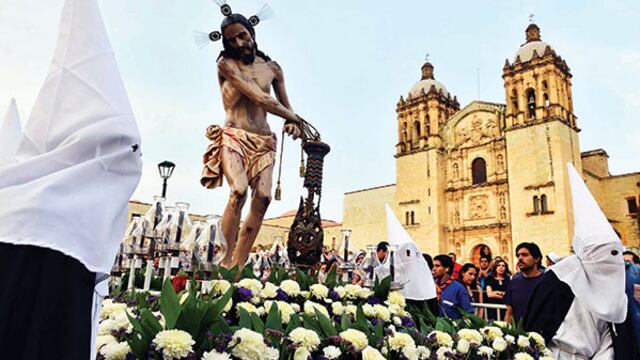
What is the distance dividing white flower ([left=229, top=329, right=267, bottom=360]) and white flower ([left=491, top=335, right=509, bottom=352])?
187 centimetres

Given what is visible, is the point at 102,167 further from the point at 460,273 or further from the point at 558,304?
the point at 460,273

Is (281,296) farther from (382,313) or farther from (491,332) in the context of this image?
(491,332)

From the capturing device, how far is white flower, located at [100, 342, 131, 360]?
1621 mm

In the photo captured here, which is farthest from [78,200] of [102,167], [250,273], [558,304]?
[558,304]

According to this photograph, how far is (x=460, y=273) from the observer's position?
8055 millimetres

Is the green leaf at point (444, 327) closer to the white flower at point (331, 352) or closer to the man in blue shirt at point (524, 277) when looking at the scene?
the white flower at point (331, 352)

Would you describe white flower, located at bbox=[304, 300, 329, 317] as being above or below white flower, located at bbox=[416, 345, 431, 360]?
above

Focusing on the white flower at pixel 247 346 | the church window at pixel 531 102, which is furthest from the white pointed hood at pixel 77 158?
the church window at pixel 531 102

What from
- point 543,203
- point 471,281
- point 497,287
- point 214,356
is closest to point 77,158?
point 214,356

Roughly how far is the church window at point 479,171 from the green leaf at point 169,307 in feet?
101

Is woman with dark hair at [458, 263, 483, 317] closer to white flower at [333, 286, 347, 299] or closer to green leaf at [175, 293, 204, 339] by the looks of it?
white flower at [333, 286, 347, 299]

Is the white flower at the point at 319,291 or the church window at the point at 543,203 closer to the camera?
the white flower at the point at 319,291

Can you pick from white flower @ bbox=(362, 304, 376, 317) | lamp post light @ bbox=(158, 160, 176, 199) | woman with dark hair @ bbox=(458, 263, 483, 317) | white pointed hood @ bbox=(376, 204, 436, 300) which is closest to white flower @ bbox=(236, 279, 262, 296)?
white flower @ bbox=(362, 304, 376, 317)

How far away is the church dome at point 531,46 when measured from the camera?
28906mm
